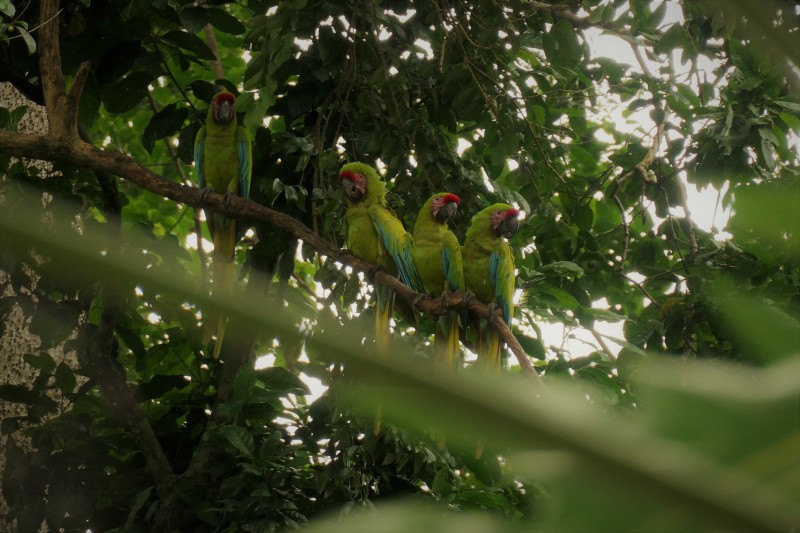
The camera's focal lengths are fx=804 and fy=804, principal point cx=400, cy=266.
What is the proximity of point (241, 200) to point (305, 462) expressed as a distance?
0.91 meters

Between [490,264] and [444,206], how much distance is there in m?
0.26

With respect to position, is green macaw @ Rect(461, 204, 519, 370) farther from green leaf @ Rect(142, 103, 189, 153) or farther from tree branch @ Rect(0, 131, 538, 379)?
green leaf @ Rect(142, 103, 189, 153)

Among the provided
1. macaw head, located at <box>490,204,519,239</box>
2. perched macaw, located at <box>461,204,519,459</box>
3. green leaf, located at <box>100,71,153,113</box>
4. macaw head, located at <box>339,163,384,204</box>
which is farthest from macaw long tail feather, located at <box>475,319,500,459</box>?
green leaf, located at <box>100,71,153,113</box>

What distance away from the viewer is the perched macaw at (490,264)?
8.95 feet

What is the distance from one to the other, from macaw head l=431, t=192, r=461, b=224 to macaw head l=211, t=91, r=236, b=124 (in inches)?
32.5

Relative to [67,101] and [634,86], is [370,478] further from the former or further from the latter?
[634,86]

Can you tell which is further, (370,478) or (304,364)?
(304,364)

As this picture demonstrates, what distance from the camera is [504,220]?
2824 mm

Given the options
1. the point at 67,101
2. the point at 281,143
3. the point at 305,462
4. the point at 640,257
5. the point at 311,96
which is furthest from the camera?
the point at 640,257

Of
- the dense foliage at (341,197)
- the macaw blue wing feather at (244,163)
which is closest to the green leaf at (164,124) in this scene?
the dense foliage at (341,197)

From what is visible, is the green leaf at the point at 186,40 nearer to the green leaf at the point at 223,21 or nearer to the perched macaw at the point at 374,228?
the green leaf at the point at 223,21

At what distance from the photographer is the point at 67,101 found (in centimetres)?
218

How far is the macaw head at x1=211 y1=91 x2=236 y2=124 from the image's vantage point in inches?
116

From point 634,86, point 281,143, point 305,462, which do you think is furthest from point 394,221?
point 634,86
